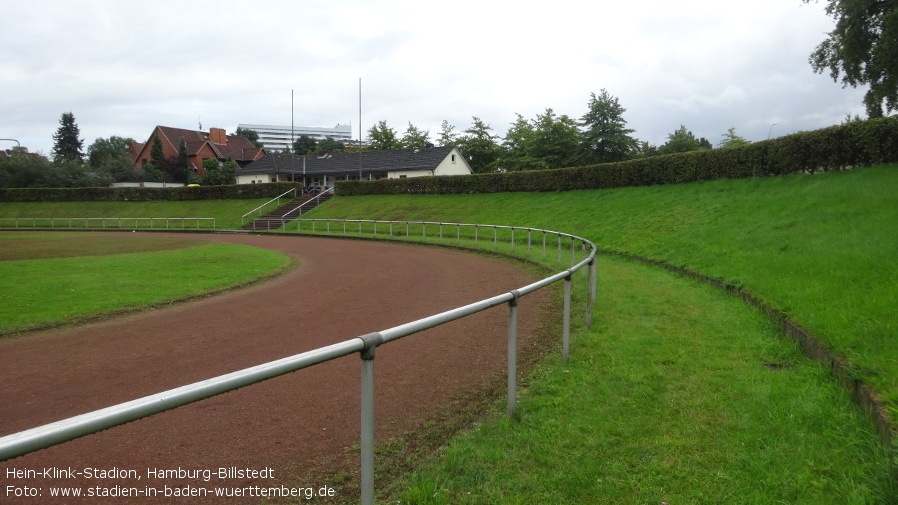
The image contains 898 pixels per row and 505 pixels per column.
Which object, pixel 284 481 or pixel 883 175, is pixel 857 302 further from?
pixel 883 175

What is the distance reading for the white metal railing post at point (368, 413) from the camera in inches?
106

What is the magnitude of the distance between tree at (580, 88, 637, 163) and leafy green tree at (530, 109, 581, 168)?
166 centimetres

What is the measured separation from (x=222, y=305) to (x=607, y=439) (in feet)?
26.6

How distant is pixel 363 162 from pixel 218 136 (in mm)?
44240

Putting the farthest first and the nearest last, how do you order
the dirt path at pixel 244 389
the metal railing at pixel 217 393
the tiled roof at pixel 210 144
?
the tiled roof at pixel 210 144 < the dirt path at pixel 244 389 < the metal railing at pixel 217 393

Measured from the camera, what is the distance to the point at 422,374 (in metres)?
5.80

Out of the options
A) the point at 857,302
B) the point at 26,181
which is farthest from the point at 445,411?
the point at 26,181

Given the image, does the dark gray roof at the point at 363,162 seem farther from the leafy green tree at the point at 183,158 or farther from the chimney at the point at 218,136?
the chimney at the point at 218,136

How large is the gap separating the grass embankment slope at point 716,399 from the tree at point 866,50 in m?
12.0

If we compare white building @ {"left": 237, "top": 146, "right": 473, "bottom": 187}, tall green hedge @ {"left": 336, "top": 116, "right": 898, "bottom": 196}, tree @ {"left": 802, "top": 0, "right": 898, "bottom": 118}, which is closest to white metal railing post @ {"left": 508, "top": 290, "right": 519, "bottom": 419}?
tall green hedge @ {"left": 336, "top": 116, "right": 898, "bottom": 196}

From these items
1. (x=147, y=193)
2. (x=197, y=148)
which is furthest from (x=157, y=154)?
(x=147, y=193)

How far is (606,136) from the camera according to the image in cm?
5266

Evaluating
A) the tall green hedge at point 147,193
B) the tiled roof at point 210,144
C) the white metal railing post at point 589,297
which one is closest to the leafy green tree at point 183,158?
the tiled roof at point 210,144

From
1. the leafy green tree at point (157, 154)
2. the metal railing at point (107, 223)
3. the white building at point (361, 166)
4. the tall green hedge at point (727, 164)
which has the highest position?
the leafy green tree at point (157, 154)
